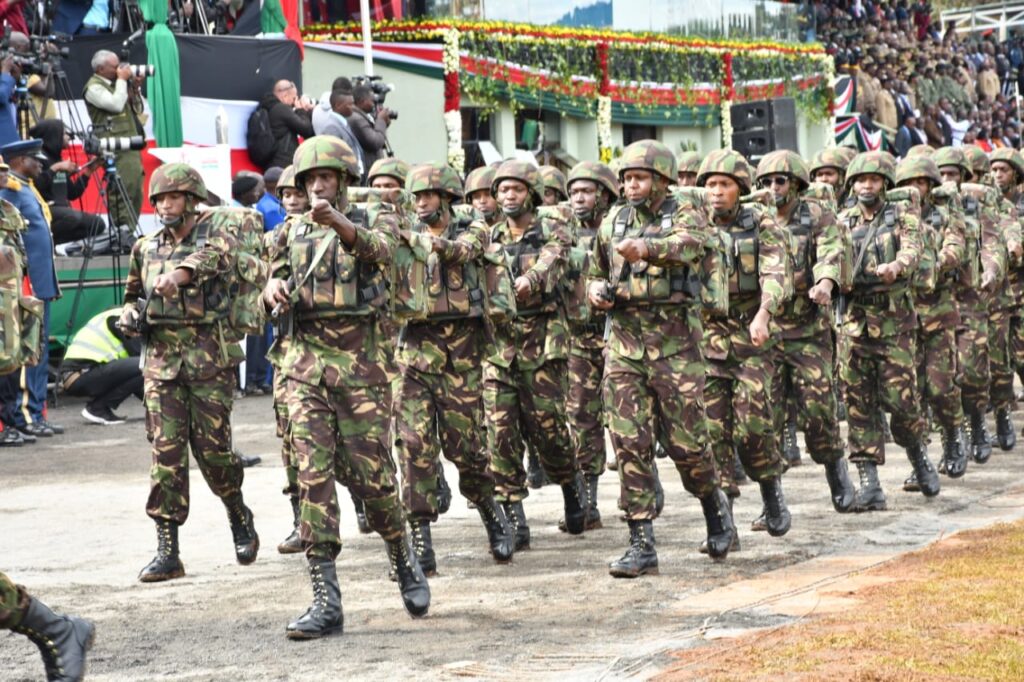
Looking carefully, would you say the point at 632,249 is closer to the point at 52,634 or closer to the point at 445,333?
the point at 445,333

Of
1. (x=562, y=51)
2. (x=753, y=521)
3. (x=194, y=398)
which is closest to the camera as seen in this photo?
(x=194, y=398)

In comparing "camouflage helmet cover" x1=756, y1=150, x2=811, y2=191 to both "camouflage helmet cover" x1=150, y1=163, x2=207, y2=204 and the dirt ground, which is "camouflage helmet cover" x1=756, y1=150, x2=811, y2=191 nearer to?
the dirt ground

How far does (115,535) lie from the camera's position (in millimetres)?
11109

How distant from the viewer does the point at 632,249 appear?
898cm

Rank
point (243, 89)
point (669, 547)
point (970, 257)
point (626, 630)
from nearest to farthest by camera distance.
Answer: point (626, 630) < point (669, 547) < point (970, 257) < point (243, 89)

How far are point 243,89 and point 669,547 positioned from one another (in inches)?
476

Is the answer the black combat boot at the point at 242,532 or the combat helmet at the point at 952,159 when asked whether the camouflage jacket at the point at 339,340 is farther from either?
the combat helmet at the point at 952,159

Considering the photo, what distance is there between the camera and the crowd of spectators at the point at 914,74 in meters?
38.2

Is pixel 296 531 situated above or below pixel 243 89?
below

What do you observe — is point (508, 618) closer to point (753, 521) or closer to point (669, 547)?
point (669, 547)

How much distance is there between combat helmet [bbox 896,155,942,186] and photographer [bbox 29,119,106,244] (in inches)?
339

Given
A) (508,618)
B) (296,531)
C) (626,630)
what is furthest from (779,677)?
(296,531)

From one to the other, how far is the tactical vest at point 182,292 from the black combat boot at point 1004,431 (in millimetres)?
7455

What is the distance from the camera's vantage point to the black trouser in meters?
16.7
